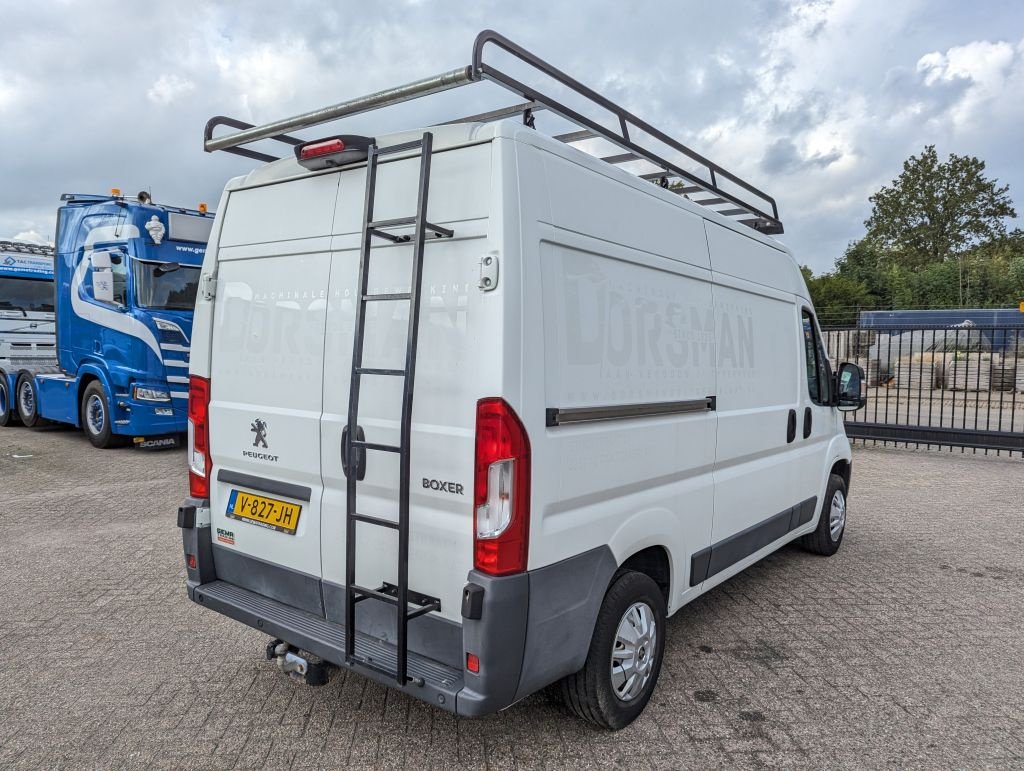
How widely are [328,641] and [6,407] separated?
43.6 feet

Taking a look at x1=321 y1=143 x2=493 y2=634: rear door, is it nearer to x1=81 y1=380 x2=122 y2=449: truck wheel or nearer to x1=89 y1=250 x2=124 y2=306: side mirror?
x1=89 y1=250 x2=124 y2=306: side mirror

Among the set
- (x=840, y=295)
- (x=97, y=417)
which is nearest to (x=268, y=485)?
(x=97, y=417)

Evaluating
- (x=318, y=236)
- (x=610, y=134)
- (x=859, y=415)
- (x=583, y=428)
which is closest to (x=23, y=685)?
(x=318, y=236)

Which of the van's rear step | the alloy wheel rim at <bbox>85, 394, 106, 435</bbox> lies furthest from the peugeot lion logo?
the alloy wheel rim at <bbox>85, 394, 106, 435</bbox>

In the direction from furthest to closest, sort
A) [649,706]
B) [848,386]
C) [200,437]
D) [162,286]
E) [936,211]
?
[936,211]
[162,286]
[848,386]
[200,437]
[649,706]

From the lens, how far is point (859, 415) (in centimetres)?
1455

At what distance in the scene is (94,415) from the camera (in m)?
10.6

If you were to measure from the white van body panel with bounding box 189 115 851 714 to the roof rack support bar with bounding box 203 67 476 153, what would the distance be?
0.47 ft

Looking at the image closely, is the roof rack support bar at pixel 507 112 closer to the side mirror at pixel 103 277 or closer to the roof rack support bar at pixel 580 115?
the roof rack support bar at pixel 580 115

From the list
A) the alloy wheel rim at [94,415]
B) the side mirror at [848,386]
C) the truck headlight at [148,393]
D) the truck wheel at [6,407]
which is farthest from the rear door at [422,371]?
the truck wheel at [6,407]

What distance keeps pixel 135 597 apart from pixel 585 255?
3.83m

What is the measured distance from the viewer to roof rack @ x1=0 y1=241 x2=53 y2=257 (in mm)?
15023

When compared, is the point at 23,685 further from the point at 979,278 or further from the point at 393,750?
the point at 979,278

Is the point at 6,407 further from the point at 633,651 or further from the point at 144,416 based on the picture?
the point at 633,651
